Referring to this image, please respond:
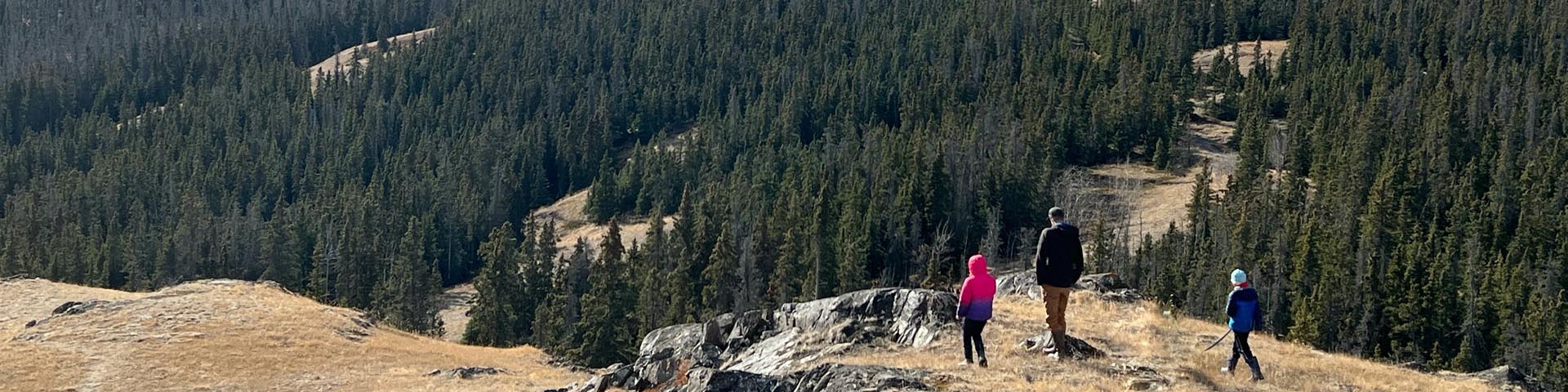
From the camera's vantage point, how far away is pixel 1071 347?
28047 mm

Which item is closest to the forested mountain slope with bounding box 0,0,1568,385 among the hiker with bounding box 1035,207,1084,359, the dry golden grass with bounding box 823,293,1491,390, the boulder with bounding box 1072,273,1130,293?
the boulder with bounding box 1072,273,1130,293

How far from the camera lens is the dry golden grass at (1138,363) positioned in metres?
25.8

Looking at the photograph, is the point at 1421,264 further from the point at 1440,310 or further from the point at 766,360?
the point at 766,360

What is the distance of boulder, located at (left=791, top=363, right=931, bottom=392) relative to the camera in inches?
1021

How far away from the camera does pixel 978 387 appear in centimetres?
2522

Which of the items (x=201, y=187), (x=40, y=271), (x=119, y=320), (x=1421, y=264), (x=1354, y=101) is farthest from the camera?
(x=201, y=187)

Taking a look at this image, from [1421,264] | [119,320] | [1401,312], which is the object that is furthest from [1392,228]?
[119,320]

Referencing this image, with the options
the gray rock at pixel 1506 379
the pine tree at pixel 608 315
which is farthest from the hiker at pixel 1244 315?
the pine tree at pixel 608 315

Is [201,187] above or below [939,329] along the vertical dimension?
below

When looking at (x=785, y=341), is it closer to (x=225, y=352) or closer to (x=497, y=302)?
(x=225, y=352)

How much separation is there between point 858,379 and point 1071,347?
4.48 metres

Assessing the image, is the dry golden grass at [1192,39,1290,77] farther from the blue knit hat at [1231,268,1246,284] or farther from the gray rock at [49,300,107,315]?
the blue knit hat at [1231,268,1246,284]

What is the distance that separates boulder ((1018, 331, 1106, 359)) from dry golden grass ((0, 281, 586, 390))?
69.2 ft

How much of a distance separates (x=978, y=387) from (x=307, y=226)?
444ft
